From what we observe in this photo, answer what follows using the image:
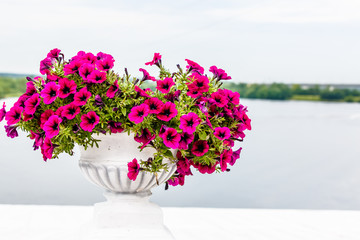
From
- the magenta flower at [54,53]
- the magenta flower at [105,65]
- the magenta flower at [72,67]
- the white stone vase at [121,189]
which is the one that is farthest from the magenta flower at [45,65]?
the white stone vase at [121,189]

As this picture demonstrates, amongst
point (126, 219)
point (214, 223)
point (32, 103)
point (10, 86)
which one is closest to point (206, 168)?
point (126, 219)

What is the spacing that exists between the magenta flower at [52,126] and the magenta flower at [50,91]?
83 millimetres

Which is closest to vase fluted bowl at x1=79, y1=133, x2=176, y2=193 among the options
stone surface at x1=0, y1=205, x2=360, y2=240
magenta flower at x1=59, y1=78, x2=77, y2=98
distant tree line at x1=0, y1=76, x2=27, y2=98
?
magenta flower at x1=59, y1=78, x2=77, y2=98

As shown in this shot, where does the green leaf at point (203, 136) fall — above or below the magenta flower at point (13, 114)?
below

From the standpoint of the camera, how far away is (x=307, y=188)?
15.0 ft

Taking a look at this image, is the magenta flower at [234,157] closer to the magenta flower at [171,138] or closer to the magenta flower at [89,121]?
the magenta flower at [171,138]

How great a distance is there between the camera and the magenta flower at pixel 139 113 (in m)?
1.85

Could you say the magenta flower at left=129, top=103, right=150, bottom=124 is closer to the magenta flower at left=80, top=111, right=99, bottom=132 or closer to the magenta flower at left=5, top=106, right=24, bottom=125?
the magenta flower at left=80, top=111, right=99, bottom=132

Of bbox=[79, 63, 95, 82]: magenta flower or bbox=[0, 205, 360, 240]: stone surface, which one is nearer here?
bbox=[79, 63, 95, 82]: magenta flower

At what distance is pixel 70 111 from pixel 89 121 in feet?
0.29

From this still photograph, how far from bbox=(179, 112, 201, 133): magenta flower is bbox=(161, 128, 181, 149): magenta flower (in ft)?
0.12

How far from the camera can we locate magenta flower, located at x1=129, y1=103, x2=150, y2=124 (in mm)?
1846

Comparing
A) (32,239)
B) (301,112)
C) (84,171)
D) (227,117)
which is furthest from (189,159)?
(301,112)

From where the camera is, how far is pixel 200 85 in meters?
2.02
